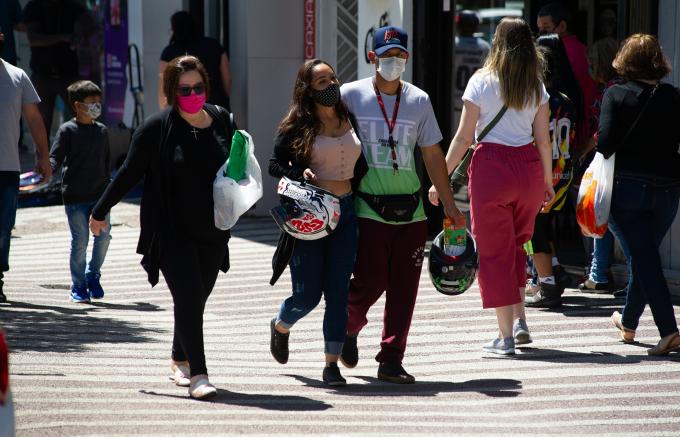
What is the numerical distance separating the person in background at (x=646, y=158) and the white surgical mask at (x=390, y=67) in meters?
1.44

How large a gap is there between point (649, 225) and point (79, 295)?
14.4 feet

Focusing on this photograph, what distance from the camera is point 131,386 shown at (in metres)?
7.06

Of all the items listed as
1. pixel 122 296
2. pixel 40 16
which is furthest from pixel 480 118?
pixel 40 16

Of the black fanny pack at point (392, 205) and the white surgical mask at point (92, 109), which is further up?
the white surgical mask at point (92, 109)

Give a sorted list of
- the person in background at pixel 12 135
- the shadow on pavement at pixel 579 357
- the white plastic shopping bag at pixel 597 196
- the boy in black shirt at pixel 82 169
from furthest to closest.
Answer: the boy in black shirt at pixel 82 169, the person in background at pixel 12 135, the white plastic shopping bag at pixel 597 196, the shadow on pavement at pixel 579 357

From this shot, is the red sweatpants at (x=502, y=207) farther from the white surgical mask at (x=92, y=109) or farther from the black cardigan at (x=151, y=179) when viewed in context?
the white surgical mask at (x=92, y=109)

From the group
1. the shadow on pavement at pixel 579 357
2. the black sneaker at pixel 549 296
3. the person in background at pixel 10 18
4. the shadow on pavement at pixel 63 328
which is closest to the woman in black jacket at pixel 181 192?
the shadow on pavement at pixel 63 328

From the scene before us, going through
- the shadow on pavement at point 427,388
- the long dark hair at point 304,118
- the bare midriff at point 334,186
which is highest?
the long dark hair at point 304,118

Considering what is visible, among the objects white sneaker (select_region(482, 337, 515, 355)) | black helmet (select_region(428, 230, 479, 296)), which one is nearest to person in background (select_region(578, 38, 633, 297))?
white sneaker (select_region(482, 337, 515, 355))

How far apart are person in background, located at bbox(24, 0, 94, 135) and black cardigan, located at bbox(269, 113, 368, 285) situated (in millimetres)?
10501

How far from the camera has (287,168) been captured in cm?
703

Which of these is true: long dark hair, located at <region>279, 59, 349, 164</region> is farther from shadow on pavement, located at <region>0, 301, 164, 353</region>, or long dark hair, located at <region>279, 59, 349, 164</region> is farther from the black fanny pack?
shadow on pavement, located at <region>0, 301, 164, 353</region>

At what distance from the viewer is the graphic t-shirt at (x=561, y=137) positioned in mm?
9141

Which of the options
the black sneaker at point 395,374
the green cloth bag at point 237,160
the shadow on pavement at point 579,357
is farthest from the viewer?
the shadow on pavement at point 579,357
